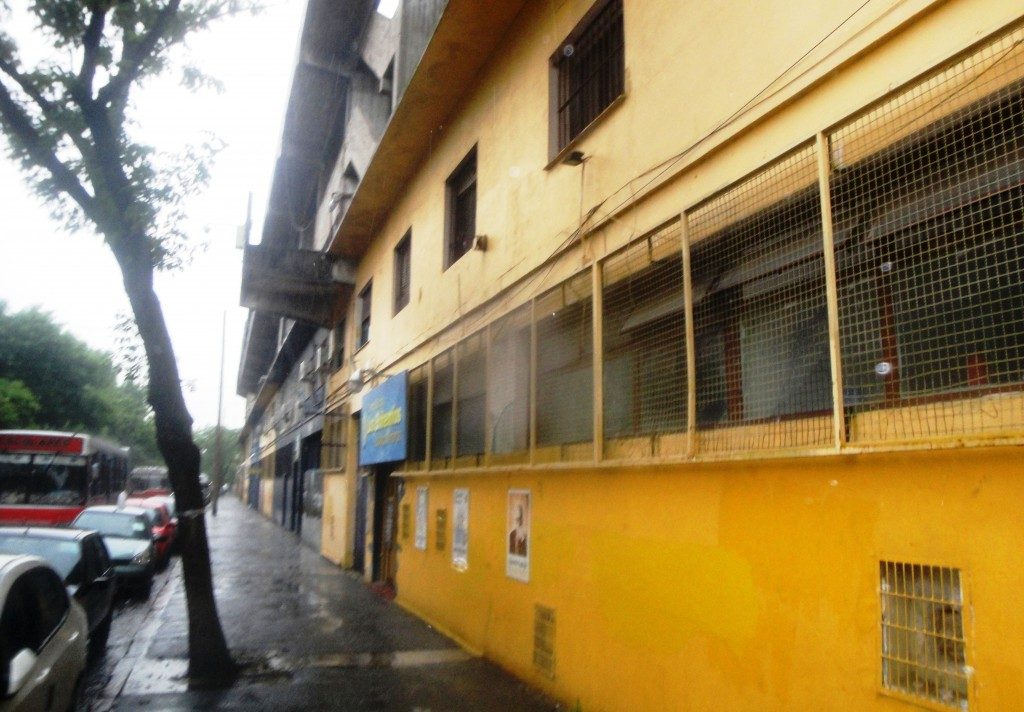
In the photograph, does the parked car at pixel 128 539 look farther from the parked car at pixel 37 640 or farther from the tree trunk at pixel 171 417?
the parked car at pixel 37 640

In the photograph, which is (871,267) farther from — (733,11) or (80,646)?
(80,646)

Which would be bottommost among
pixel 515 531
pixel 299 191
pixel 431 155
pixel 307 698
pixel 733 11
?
pixel 307 698

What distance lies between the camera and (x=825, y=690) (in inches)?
159

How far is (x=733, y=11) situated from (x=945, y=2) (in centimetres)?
179

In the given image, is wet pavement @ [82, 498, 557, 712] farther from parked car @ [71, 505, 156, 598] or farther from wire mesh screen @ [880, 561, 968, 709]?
wire mesh screen @ [880, 561, 968, 709]

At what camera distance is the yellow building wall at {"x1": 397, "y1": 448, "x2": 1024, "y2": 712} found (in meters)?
3.39

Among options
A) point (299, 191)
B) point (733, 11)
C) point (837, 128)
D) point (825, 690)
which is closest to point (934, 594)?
point (825, 690)

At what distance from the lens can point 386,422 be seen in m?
12.7

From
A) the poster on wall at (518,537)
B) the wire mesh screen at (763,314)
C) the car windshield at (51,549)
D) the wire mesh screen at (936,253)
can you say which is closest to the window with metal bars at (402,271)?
the poster on wall at (518,537)

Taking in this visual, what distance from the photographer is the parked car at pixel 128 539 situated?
41.9 feet

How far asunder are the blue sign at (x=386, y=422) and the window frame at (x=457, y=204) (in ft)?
6.25

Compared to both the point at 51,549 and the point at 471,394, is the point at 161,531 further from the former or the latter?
the point at 471,394

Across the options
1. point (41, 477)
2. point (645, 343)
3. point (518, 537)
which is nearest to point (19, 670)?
point (645, 343)

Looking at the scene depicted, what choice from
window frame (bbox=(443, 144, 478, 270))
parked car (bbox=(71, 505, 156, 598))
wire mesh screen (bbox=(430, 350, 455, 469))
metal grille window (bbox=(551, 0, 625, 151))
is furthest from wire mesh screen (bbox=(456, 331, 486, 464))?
parked car (bbox=(71, 505, 156, 598))
